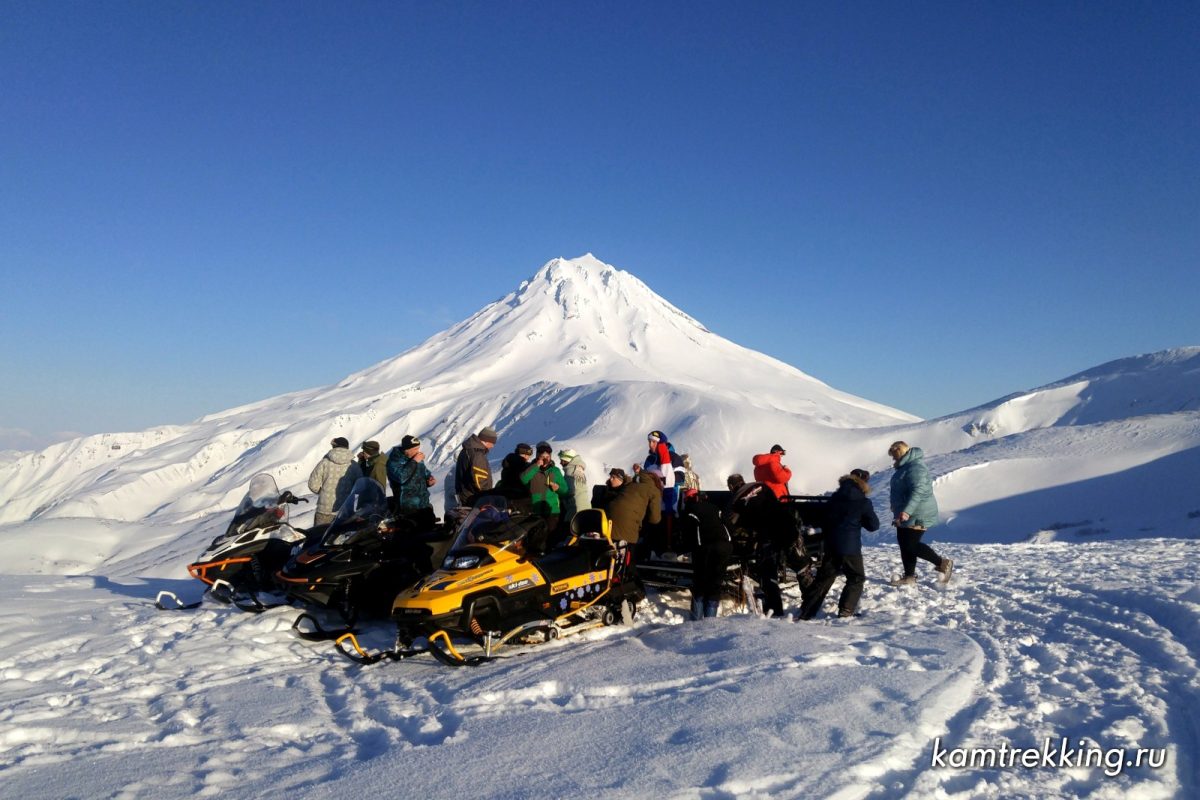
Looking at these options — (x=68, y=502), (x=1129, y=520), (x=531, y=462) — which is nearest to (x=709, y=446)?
(x=1129, y=520)

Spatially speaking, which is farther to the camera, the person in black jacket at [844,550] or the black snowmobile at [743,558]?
the black snowmobile at [743,558]

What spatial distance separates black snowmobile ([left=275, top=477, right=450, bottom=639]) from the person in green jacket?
1291 mm

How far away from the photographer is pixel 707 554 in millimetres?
6668

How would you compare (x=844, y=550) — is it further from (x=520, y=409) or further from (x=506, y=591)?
(x=520, y=409)

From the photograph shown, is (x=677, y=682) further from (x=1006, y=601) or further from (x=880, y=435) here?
(x=880, y=435)

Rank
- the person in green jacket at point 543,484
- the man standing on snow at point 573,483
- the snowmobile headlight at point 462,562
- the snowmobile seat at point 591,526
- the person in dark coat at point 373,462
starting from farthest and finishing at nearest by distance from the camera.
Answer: the man standing on snow at point 573,483, the person in dark coat at point 373,462, the person in green jacket at point 543,484, the snowmobile seat at point 591,526, the snowmobile headlight at point 462,562

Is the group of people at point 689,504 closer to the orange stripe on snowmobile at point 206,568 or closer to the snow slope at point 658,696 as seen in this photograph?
the snow slope at point 658,696

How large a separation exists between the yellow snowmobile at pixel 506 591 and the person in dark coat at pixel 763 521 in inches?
60.5

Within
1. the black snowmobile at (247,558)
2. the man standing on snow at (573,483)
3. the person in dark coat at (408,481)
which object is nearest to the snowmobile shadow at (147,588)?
the black snowmobile at (247,558)

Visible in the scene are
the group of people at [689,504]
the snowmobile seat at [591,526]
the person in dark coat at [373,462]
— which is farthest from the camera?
the person in dark coat at [373,462]

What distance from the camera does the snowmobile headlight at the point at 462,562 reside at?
5.62m

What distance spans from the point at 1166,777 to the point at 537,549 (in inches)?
166

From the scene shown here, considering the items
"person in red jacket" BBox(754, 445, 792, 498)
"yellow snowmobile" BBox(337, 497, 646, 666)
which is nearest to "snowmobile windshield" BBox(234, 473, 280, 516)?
"yellow snowmobile" BBox(337, 497, 646, 666)

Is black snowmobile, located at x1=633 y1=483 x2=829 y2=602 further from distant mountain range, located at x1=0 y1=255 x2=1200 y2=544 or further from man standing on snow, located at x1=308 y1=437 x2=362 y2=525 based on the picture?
distant mountain range, located at x1=0 y1=255 x2=1200 y2=544
